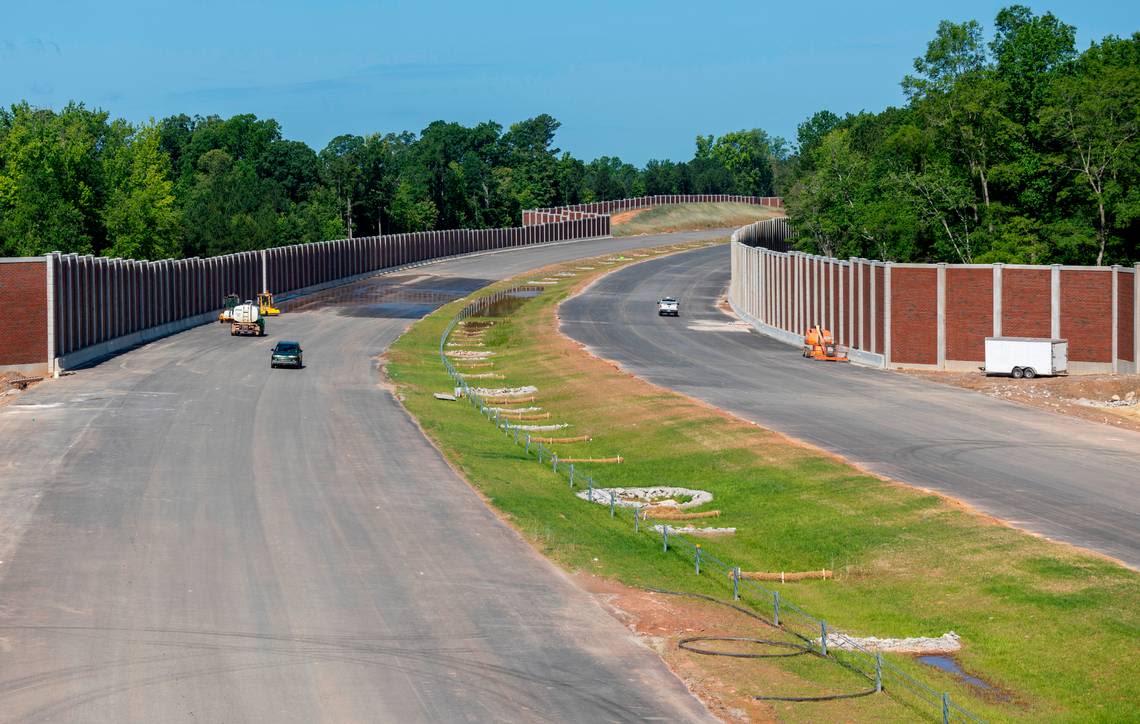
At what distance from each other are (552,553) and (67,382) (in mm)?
42615

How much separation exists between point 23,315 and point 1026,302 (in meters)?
56.8

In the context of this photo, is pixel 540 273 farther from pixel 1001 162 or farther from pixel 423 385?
pixel 423 385

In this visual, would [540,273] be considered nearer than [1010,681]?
No

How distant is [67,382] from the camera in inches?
2820

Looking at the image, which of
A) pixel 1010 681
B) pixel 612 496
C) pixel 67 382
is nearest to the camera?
pixel 1010 681

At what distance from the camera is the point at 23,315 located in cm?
7519

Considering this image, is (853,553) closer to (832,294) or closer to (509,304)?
(832,294)

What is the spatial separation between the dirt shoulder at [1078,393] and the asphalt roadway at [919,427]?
1.60 m

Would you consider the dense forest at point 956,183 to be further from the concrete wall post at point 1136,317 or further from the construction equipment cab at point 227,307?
the construction equipment cab at point 227,307

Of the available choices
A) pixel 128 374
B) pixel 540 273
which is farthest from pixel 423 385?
pixel 540 273

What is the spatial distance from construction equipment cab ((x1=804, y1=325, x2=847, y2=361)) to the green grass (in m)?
27.7

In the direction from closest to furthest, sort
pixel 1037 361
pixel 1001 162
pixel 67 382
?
pixel 67 382
pixel 1037 361
pixel 1001 162

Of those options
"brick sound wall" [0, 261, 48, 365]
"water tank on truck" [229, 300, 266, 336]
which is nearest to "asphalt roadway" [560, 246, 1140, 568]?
"water tank on truck" [229, 300, 266, 336]

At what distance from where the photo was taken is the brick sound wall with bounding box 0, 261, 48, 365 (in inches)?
2939
